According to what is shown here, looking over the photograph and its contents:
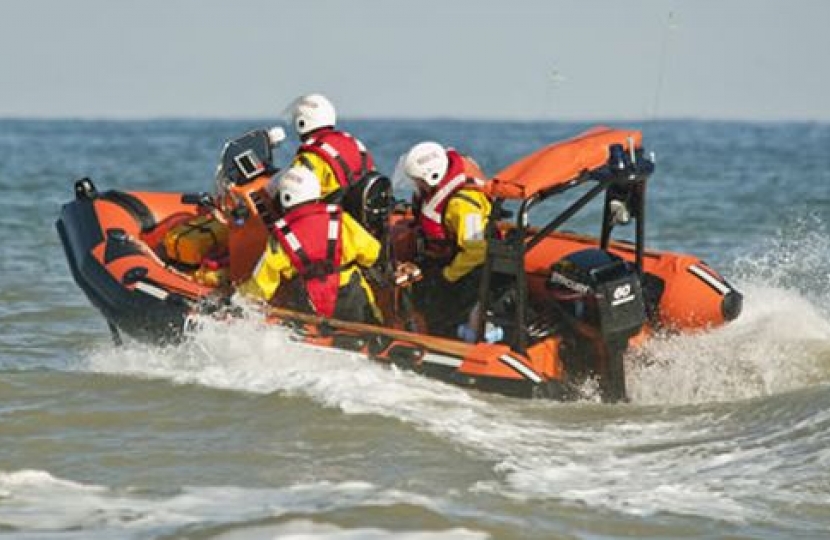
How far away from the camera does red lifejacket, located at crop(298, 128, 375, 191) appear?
8.95 meters

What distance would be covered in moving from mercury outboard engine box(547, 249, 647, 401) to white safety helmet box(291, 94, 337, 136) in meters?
1.78

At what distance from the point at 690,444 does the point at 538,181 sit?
4.40 feet

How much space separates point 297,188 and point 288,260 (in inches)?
13.1

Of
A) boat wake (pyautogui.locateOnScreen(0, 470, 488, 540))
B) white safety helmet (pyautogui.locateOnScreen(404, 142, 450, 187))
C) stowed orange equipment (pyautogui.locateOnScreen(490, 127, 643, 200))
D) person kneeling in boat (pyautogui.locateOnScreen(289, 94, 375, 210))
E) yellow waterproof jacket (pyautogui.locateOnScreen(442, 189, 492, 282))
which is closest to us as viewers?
boat wake (pyautogui.locateOnScreen(0, 470, 488, 540))

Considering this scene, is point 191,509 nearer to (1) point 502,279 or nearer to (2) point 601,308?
(2) point 601,308

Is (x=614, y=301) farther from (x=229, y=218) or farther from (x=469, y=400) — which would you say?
(x=229, y=218)

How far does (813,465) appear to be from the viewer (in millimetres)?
6695

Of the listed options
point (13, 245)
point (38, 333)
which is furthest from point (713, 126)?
point (38, 333)

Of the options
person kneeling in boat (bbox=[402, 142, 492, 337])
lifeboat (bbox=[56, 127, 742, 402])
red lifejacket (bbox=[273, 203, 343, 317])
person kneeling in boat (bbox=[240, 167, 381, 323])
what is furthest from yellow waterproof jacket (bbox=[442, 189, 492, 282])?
red lifejacket (bbox=[273, 203, 343, 317])

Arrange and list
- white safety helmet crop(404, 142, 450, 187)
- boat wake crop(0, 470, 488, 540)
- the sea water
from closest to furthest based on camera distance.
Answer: boat wake crop(0, 470, 488, 540)
the sea water
white safety helmet crop(404, 142, 450, 187)

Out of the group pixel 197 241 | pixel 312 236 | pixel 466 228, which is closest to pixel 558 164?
pixel 466 228

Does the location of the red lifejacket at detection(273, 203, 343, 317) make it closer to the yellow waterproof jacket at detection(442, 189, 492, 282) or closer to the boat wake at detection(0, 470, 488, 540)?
the yellow waterproof jacket at detection(442, 189, 492, 282)

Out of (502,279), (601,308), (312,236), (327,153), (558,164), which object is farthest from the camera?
(327,153)

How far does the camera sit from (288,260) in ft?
26.8
